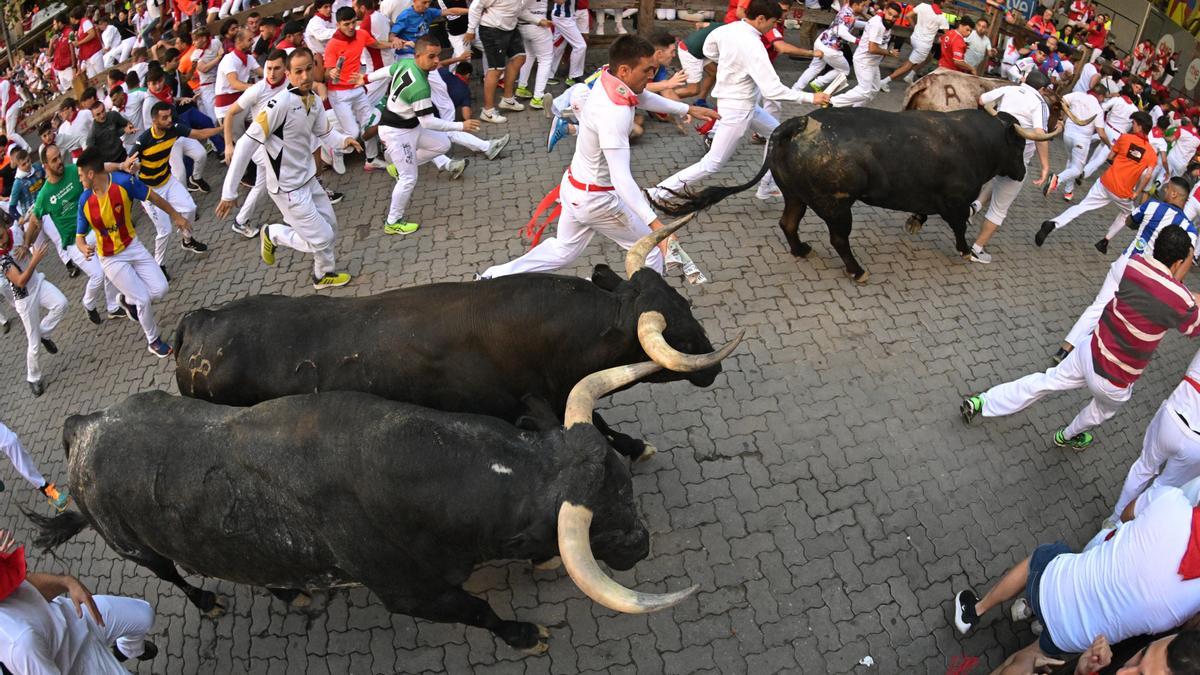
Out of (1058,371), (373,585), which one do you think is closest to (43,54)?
(373,585)

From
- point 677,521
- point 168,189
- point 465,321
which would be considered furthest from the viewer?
point 168,189

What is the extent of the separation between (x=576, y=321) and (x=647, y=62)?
2307 millimetres

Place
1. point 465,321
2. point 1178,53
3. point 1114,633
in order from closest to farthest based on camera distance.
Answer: point 1114,633
point 465,321
point 1178,53

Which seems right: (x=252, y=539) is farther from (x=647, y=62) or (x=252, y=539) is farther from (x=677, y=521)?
(x=647, y=62)

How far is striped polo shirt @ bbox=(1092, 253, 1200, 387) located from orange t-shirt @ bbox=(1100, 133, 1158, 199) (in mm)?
3572

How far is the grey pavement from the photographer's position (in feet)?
15.4

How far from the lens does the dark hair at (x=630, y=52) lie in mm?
5758

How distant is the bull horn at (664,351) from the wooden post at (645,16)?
8907 millimetres

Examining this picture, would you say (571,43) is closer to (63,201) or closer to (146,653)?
(63,201)

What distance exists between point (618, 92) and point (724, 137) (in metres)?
2.48

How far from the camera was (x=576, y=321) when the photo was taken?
4.70m

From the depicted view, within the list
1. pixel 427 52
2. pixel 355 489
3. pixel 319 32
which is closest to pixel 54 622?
pixel 355 489

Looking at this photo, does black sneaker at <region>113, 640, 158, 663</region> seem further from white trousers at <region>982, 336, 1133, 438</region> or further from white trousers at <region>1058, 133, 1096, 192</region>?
white trousers at <region>1058, 133, 1096, 192</region>

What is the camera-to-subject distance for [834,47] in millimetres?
10758
